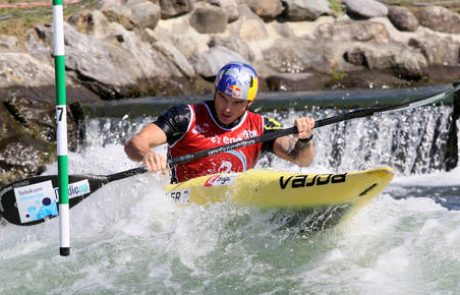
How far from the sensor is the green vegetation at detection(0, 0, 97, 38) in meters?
13.7

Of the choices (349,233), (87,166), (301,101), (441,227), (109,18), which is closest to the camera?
(349,233)

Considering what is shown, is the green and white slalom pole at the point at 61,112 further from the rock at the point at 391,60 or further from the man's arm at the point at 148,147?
the rock at the point at 391,60

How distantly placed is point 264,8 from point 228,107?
1061 centimetres

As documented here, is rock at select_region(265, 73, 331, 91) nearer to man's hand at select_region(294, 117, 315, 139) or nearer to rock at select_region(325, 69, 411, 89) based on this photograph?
rock at select_region(325, 69, 411, 89)

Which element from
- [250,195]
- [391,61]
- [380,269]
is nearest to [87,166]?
[250,195]

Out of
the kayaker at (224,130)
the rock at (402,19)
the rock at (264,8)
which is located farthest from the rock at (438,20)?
the kayaker at (224,130)

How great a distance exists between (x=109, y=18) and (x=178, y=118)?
8403mm

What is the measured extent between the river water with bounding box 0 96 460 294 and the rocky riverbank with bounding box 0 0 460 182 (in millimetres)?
4243

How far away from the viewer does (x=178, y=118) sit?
689cm

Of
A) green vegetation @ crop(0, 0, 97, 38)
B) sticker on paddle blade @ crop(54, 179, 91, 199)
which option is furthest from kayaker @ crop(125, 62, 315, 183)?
green vegetation @ crop(0, 0, 97, 38)

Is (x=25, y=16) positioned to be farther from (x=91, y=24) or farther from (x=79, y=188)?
(x=79, y=188)

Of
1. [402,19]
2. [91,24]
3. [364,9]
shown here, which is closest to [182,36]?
[91,24]

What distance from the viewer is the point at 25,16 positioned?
14484 mm

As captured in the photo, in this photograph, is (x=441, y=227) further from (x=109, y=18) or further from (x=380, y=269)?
(x=109, y=18)
